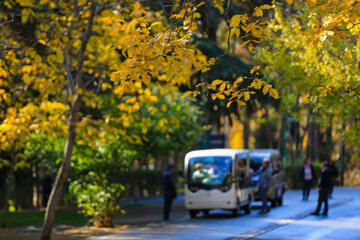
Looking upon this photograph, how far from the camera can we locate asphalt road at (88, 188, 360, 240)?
18.2m

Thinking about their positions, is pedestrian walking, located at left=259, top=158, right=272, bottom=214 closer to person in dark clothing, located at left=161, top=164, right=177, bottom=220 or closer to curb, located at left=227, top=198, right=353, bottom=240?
curb, located at left=227, top=198, right=353, bottom=240

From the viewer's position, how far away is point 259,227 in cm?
2039

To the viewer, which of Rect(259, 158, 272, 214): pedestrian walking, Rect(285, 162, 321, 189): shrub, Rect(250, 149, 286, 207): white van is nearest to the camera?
Rect(259, 158, 272, 214): pedestrian walking

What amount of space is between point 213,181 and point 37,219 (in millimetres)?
6775

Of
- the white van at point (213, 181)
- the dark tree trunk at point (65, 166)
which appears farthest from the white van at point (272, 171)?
the dark tree trunk at point (65, 166)

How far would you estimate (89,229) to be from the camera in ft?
70.1

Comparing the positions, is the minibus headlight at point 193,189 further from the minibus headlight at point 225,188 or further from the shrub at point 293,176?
the shrub at point 293,176

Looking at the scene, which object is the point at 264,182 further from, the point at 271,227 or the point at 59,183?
the point at 59,183

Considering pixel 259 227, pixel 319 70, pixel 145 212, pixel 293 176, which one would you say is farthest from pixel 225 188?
pixel 293 176

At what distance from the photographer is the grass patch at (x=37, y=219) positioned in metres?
24.5

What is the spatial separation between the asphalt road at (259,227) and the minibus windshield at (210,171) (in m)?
1.16

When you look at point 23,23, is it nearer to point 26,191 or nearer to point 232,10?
point 232,10

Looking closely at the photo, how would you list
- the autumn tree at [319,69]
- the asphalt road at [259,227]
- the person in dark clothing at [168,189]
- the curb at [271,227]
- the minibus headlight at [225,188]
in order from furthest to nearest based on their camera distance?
the minibus headlight at [225,188] < the person in dark clothing at [168,189] < the asphalt road at [259,227] < the curb at [271,227] < the autumn tree at [319,69]

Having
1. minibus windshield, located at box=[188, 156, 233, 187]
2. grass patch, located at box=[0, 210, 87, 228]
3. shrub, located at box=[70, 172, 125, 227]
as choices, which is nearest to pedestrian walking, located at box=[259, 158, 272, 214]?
minibus windshield, located at box=[188, 156, 233, 187]
